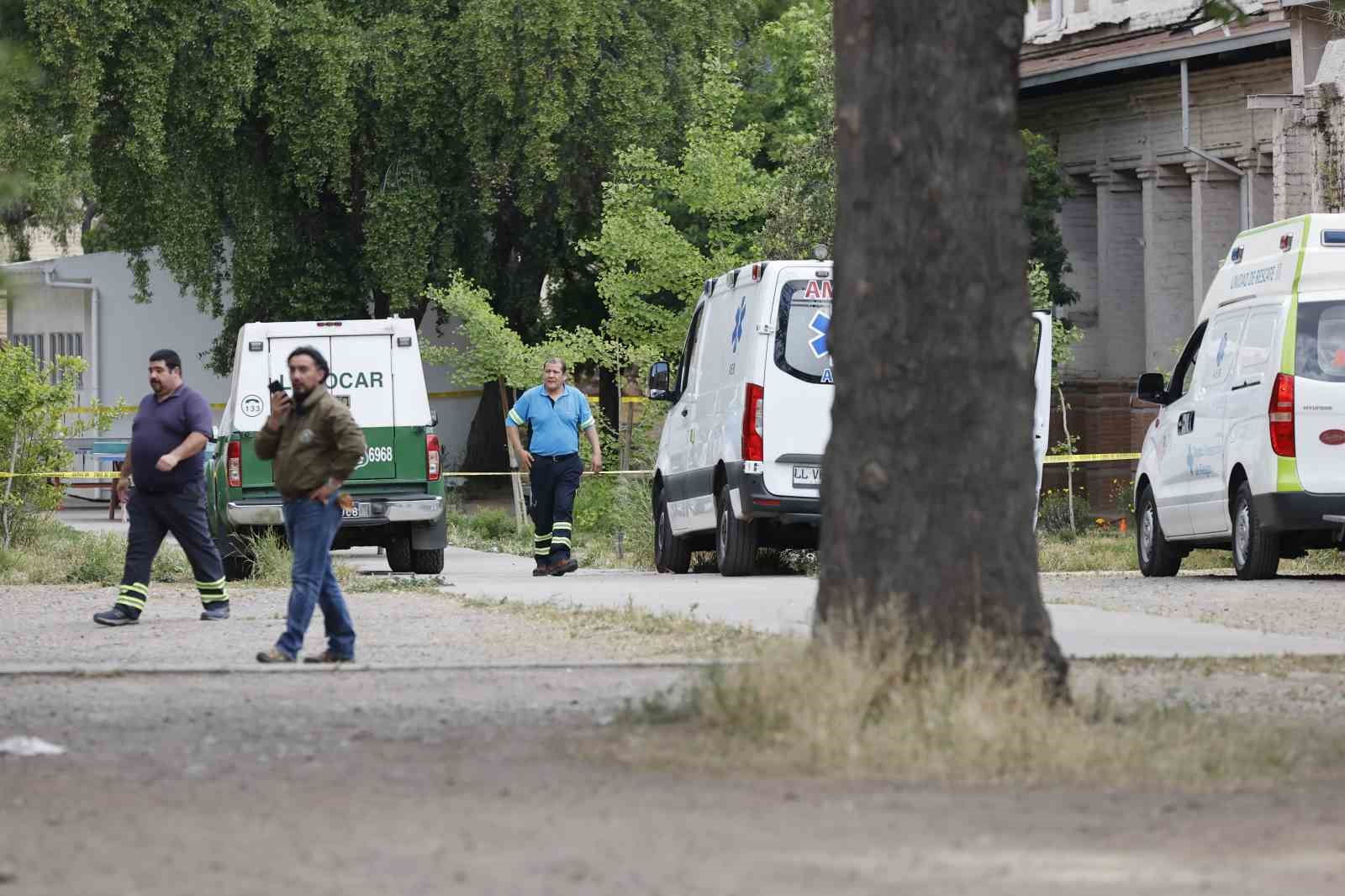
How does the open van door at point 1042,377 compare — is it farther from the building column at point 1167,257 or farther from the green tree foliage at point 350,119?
the building column at point 1167,257

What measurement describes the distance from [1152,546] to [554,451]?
493cm

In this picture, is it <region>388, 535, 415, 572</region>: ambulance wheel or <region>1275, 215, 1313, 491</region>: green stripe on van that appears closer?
<region>1275, 215, 1313, 491</region>: green stripe on van

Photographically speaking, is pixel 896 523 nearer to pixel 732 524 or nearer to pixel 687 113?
pixel 732 524

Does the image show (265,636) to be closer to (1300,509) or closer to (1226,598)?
(1226,598)

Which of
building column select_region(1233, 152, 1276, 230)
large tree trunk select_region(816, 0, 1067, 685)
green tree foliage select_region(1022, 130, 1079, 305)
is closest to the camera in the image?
large tree trunk select_region(816, 0, 1067, 685)

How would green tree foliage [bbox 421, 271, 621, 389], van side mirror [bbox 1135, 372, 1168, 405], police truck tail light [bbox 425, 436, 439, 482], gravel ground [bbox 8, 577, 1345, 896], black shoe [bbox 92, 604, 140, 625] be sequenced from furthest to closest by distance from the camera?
green tree foliage [bbox 421, 271, 621, 389], police truck tail light [bbox 425, 436, 439, 482], van side mirror [bbox 1135, 372, 1168, 405], black shoe [bbox 92, 604, 140, 625], gravel ground [bbox 8, 577, 1345, 896]

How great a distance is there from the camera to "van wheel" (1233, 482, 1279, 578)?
674 inches

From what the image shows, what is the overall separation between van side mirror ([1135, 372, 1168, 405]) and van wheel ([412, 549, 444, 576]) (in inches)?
249

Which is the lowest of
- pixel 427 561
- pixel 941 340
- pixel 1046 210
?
pixel 427 561

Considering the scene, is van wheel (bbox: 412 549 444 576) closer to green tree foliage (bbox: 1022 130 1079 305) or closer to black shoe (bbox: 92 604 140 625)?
black shoe (bbox: 92 604 140 625)

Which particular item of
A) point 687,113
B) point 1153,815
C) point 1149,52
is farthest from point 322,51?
point 1153,815

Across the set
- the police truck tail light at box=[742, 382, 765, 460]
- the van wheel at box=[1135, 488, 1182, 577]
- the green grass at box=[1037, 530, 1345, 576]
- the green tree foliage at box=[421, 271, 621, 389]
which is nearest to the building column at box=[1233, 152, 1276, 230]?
the green tree foliage at box=[421, 271, 621, 389]

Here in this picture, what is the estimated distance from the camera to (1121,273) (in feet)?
152

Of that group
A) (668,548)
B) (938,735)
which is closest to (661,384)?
(668,548)
